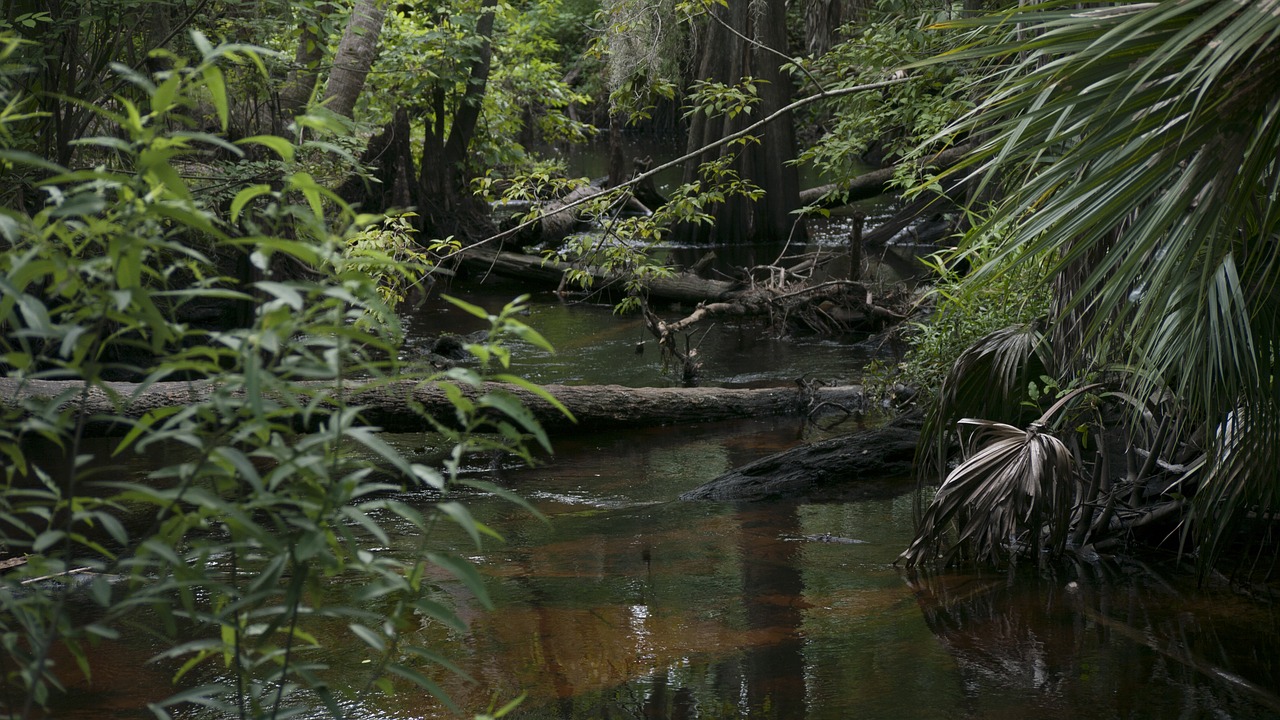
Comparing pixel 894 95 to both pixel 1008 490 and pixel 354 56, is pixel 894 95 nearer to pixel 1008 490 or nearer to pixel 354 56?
pixel 1008 490

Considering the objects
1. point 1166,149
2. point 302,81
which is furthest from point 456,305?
point 302,81

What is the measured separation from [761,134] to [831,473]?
10.1 m

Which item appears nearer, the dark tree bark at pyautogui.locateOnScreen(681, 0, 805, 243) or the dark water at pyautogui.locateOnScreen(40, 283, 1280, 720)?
the dark water at pyautogui.locateOnScreen(40, 283, 1280, 720)

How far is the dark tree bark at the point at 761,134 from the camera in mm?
15656

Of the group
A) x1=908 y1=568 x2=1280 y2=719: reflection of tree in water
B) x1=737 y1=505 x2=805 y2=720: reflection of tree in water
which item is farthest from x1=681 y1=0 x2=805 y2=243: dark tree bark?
x1=908 y1=568 x2=1280 y2=719: reflection of tree in water

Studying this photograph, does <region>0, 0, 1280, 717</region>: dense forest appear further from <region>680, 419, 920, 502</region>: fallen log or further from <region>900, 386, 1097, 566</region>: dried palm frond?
<region>680, 419, 920, 502</region>: fallen log

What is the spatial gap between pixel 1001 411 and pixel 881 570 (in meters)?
0.95

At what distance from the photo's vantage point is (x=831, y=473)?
6836 mm

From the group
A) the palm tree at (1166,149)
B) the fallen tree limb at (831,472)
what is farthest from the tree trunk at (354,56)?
the palm tree at (1166,149)

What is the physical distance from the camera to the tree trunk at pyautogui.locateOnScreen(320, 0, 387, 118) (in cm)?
940

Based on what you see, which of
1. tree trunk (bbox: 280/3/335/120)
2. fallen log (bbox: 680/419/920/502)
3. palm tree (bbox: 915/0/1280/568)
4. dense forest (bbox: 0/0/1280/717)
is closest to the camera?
dense forest (bbox: 0/0/1280/717)

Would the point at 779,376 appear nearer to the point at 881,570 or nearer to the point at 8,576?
the point at 881,570

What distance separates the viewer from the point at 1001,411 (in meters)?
5.26

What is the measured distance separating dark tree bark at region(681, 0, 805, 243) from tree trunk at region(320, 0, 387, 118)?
5874 millimetres
